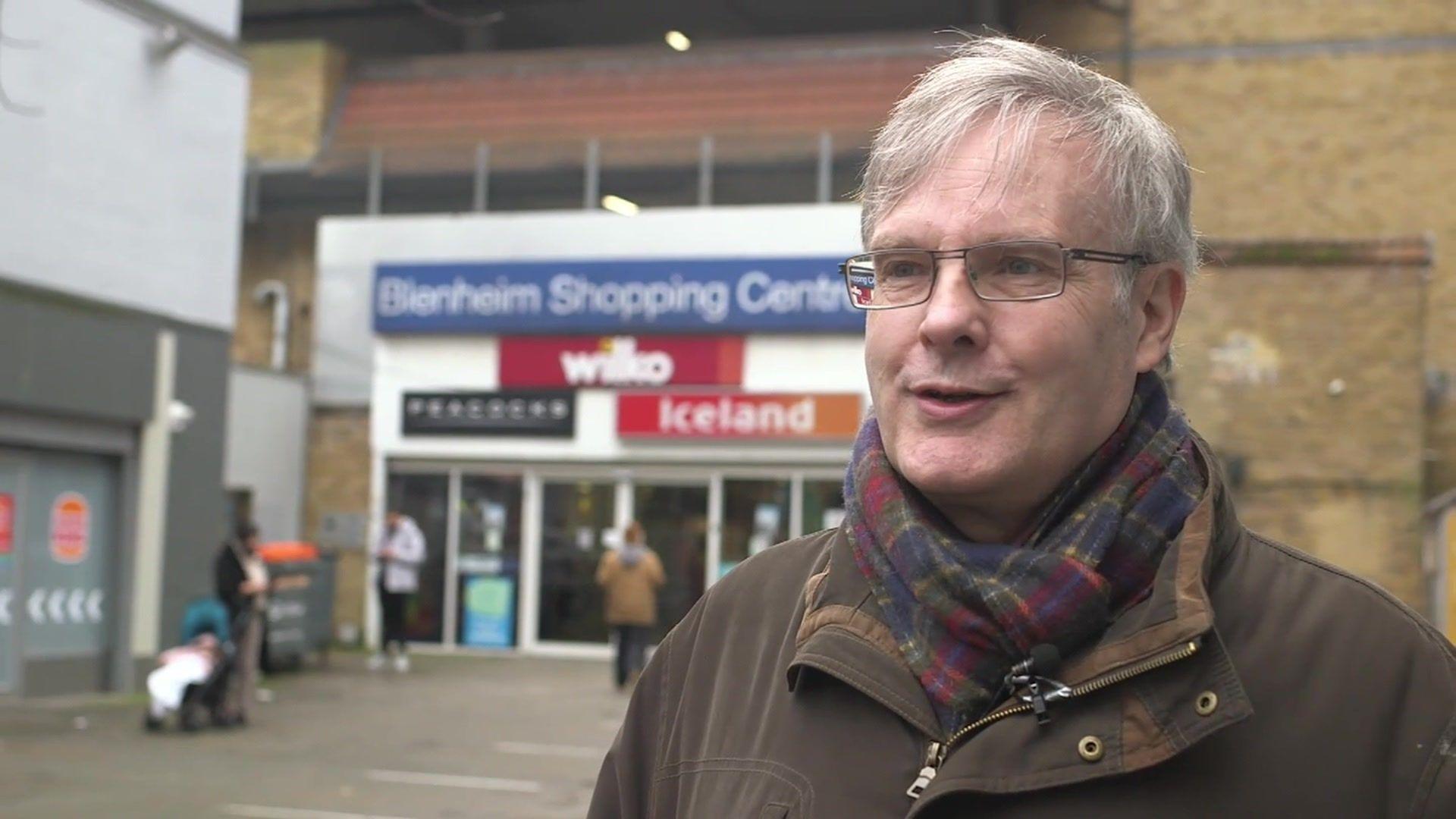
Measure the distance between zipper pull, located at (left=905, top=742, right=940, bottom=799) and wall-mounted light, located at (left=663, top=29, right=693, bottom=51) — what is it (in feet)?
77.6

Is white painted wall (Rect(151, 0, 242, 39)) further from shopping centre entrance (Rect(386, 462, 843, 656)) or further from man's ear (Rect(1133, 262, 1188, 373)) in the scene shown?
man's ear (Rect(1133, 262, 1188, 373))

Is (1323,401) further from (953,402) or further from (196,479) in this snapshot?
(953,402)

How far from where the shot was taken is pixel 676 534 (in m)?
21.8

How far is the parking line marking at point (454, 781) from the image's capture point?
36.6ft

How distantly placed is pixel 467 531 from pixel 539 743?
9.35 meters

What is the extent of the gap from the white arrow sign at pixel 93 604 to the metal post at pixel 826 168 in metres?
10.2

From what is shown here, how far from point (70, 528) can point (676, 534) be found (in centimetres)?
832

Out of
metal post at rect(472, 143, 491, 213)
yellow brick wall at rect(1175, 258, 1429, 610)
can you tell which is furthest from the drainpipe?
yellow brick wall at rect(1175, 258, 1429, 610)

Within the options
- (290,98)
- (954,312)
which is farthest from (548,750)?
(290,98)

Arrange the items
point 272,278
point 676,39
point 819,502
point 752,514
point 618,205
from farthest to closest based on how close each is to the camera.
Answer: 1. point 676,39
2. point 272,278
3. point 618,205
4. point 752,514
5. point 819,502

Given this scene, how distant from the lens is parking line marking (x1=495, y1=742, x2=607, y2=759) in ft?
42.3

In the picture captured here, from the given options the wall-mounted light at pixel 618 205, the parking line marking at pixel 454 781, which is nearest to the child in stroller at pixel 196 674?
the parking line marking at pixel 454 781

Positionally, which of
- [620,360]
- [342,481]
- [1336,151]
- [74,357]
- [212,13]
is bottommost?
[342,481]

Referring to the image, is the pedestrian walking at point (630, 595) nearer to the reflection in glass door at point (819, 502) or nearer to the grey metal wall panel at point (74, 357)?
the reflection in glass door at point (819, 502)
